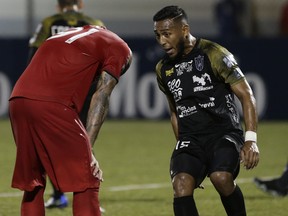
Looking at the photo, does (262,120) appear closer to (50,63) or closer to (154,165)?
(154,165)

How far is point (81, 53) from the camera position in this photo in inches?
241

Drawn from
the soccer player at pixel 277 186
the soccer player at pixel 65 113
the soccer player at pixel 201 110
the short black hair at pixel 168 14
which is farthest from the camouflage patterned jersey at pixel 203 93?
the soccer player at pixel 277 186

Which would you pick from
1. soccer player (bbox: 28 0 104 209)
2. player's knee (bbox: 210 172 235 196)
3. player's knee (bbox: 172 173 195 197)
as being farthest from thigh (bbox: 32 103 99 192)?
soccer player (bbox: 28 0 104 209)

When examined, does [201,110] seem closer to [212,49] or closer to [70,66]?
[212,49]

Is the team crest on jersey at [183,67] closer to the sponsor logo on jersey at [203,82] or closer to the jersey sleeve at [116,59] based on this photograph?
the sponsor logo on jersey at [203,82]

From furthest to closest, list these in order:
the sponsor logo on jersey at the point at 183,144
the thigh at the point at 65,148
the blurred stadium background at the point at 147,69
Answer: the blurred stadium background at the point at 147,69, the sponsor logo on jersey at the point at 183,144, the thigh at the point at 65,148

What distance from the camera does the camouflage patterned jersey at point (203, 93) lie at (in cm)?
687

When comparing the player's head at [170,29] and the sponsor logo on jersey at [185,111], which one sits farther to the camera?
the sponsor logo on jersey at [185,111]

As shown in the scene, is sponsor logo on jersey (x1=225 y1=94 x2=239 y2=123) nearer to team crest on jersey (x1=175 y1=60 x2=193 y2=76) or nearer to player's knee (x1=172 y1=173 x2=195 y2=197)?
team crest on jersey (x1=175 y1=60 x2=193 y2=76)

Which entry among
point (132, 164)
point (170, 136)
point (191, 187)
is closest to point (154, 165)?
point (132, 164)

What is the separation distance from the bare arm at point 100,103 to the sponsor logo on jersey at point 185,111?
960 mm

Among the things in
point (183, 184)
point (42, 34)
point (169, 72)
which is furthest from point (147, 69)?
point (183, 184)

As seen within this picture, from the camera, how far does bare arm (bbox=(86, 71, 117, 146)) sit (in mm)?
6109

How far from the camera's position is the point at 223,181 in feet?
21.4
